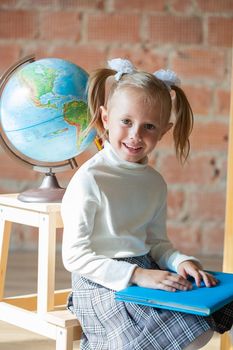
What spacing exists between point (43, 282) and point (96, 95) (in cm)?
48

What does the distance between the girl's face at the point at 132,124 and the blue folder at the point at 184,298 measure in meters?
0.32

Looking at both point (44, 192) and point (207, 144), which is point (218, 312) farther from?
point (207, 144)

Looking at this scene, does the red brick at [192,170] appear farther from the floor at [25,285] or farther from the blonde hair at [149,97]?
the blonde hair at [149,97]

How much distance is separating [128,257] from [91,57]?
75.2 inches

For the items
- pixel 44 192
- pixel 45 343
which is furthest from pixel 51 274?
pixel 45 343

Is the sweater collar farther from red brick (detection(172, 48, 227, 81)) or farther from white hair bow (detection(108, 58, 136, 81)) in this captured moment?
red brick (detection(172, 48, 227, 81))

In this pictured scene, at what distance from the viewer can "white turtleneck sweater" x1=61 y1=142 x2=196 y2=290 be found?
1.64 m

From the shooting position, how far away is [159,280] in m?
1.58

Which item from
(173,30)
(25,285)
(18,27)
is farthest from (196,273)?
(18,27)

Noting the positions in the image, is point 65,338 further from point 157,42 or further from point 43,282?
point 157,42

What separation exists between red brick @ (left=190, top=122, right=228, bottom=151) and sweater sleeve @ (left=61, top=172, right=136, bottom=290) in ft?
6.11

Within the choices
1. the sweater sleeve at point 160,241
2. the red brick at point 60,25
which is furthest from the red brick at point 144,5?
the sweater sleeve at point 160,241

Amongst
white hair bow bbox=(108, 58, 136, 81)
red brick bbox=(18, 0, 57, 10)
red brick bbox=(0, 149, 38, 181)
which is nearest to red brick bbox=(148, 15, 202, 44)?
red brick bbox=(18, 0, 57, 10)

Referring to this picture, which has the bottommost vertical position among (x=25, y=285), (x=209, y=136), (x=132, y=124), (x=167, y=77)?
(x=25, y=285)
